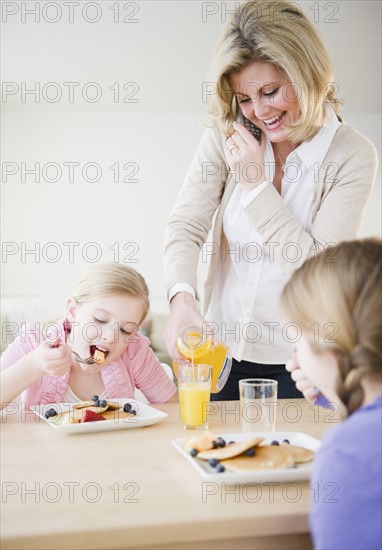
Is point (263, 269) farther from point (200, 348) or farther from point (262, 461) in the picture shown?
point (262, 461)

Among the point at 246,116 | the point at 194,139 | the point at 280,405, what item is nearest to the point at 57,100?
the point at 194,139

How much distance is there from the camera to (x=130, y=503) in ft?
3.36

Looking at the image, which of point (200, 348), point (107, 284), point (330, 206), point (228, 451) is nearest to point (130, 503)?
point (228, 451)

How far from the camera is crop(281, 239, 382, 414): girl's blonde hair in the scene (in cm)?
99

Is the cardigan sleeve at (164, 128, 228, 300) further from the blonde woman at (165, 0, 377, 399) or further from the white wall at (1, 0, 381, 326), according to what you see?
the white wall at (1, 0, 381, 326)

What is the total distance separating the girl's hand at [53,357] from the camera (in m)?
1.64

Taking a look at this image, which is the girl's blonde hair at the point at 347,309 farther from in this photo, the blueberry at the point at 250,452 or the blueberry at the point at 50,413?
the blueberry at the point at 50,413

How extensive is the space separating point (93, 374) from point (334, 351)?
1.04 metres

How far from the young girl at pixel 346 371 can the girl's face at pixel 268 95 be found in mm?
785

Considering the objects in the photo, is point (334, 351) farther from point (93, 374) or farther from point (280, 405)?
point (93, 374)

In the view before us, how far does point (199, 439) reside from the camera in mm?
1276

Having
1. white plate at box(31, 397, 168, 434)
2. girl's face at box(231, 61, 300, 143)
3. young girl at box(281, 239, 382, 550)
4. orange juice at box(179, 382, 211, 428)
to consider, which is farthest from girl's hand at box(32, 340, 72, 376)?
girl's face at box(231, 61, 300, 143)

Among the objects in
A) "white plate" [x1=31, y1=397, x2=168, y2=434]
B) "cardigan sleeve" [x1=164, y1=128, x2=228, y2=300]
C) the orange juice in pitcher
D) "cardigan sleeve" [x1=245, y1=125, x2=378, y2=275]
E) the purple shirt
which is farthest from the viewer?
"cardigan sleeve" [x1=164, y1=128, x2=228, y2=300]

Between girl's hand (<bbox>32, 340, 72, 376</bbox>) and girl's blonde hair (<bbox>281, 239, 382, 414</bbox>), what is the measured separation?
70 cm
